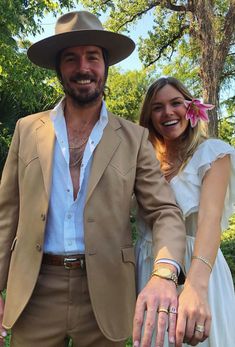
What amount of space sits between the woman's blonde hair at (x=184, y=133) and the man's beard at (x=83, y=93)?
0.45 metres

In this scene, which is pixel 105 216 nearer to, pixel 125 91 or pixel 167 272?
pixel 167 272

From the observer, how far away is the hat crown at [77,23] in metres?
2.14

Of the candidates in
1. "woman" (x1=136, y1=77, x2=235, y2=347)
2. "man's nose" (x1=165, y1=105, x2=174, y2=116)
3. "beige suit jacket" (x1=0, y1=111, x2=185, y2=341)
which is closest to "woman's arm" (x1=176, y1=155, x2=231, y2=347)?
"woman" (x1=136, y1=77, x2=235, y2=347)

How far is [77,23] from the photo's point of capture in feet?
7.07

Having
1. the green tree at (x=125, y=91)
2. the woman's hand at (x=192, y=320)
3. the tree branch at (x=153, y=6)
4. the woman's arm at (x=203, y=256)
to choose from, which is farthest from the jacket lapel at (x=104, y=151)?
the green tree at (x=125, y=91)

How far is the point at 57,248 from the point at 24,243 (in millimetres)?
158

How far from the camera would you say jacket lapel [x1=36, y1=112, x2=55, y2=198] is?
2.01 m

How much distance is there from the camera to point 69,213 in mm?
2006

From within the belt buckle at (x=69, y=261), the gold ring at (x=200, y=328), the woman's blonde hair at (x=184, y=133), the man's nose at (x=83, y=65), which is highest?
the man's nose at (x=83, y=65)

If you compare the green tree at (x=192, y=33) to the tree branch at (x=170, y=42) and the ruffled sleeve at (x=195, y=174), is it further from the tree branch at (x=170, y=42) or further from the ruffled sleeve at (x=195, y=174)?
the ruffled sleeve at (x=195, y=174)

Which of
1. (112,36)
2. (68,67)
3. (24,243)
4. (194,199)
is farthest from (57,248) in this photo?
(112,36)

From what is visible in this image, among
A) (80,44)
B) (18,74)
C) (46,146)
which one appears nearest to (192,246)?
(46,146)

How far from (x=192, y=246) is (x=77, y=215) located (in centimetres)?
64

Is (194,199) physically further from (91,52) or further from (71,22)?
(71,22)
